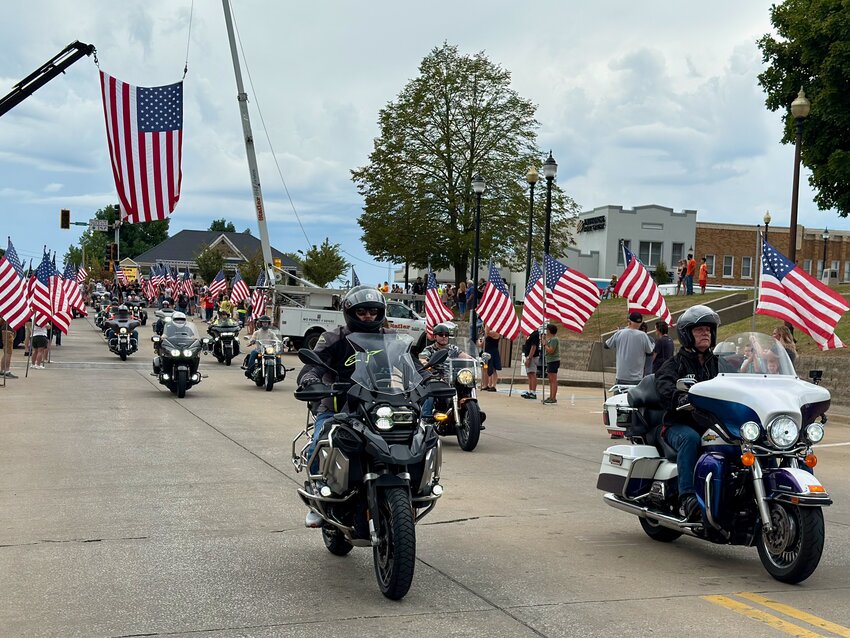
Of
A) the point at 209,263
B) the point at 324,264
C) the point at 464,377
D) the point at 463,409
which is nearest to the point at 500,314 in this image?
the point at 464,377

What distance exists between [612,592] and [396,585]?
1343 millimetres

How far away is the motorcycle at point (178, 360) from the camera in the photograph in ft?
65.2

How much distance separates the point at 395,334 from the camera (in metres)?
6.69

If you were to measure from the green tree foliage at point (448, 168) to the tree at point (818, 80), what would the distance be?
1671 cm

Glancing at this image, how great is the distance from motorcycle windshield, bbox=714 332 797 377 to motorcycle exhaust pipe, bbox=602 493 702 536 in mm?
1053

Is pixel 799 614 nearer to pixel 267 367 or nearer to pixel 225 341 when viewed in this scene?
pixel 267 367

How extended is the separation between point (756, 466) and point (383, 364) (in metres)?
2.38

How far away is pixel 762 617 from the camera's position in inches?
221

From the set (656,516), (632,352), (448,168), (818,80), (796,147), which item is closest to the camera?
(656,516)

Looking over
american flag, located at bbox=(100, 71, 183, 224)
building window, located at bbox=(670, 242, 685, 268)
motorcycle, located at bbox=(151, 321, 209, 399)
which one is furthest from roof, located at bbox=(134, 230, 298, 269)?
american flag, located at bbox=(100, 71, 183, 224)

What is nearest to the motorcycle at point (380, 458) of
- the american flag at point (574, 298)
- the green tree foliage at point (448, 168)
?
the american flag at point (574, 298)

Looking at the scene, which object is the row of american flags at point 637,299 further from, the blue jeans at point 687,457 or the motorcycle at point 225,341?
the blue jeans at point 687,457

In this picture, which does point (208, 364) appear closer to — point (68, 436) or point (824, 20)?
point (68, 436)

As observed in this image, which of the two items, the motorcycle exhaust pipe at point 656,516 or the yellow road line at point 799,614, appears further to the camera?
the motorcycle exhaust pipe at point 656,516
